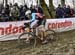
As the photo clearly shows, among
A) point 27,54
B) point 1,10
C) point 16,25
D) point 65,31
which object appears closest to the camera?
point 27,54

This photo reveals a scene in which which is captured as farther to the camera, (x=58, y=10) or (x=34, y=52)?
(x=58, y=10)

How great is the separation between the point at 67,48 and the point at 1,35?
3463mm

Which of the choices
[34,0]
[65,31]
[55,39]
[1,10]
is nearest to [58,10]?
[65,31]

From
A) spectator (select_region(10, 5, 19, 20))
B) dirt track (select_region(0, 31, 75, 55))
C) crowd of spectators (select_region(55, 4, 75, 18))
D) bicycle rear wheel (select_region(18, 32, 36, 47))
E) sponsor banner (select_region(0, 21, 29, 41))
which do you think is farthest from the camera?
crowd of spectators (select_region(55, 4, 75, 18))

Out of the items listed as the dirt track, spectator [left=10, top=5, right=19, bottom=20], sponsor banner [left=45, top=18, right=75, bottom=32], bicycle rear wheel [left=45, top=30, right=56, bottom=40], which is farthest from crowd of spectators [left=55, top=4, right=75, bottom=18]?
the dirt track

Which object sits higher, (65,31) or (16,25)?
(16,25)

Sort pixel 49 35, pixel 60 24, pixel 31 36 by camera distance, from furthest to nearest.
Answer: pixel 60 24 → pixel 49 35 → pixel 31 36

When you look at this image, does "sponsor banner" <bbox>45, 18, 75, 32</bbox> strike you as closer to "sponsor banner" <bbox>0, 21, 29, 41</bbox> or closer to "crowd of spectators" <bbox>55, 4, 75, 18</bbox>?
"crowd of spectators" <bbox>55, 4, 75, 18</bbox>

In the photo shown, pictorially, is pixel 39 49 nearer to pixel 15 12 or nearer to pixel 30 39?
pixel 30 39

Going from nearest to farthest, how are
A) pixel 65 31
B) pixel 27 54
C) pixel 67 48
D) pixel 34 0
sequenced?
1. pixel 27 54
2. pixel 67 48
3. pixel 65 31
4. pixel 34 0

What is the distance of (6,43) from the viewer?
13.7m

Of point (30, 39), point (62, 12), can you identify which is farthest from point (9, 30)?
point (62, 12)

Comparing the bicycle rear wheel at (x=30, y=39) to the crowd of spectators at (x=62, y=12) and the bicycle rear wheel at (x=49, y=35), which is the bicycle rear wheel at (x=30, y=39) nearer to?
the bicycle rear wheel at (x=49, y=35)

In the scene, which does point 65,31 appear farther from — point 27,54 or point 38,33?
point 27,54
